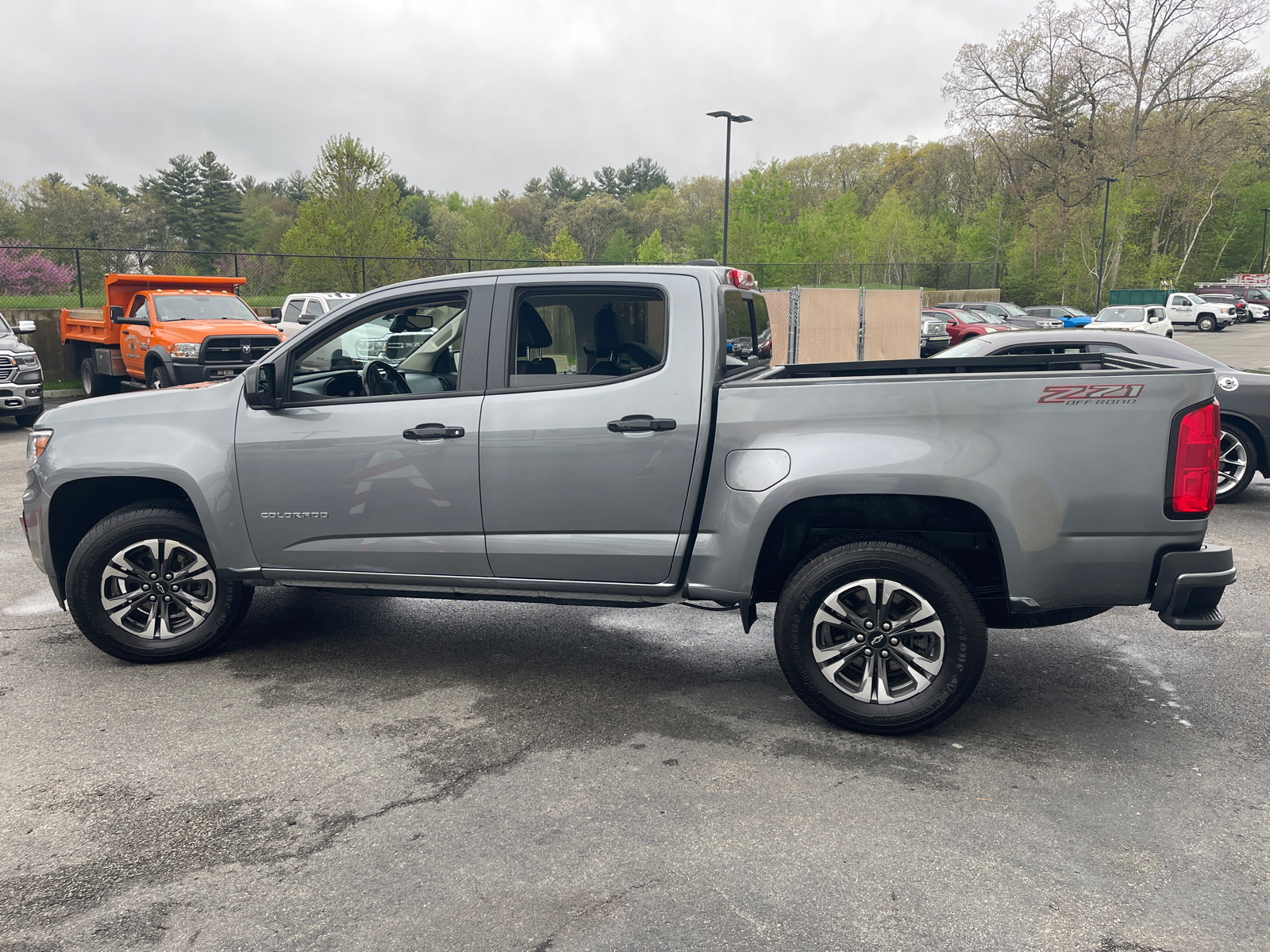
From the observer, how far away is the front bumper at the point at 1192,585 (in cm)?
372

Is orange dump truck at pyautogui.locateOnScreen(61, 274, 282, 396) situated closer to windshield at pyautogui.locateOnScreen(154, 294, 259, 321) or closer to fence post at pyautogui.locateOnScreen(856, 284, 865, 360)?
windshield at pyautogui.locateOnScreen(154, 294, 259, 321)

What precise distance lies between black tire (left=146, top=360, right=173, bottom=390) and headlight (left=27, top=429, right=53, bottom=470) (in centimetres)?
1067

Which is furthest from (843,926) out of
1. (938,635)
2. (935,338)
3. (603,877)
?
(935,338)

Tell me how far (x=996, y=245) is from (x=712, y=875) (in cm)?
7114

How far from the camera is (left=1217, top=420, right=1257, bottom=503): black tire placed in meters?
8.73

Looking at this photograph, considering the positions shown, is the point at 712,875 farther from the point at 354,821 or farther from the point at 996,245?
the point at 996,245

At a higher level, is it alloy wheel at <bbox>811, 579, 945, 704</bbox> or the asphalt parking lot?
alloy wheel at <bbox>811, 579, 945, 704</bbox>

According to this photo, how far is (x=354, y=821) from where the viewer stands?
11.1ft

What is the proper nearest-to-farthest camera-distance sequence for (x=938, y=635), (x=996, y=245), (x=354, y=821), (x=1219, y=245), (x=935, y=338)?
1. (x=354, y=821)
2. (x=938, y=635)
3. (x=935, y=338)
4. (x=996, y=245)
5. (x=1219, y=245)

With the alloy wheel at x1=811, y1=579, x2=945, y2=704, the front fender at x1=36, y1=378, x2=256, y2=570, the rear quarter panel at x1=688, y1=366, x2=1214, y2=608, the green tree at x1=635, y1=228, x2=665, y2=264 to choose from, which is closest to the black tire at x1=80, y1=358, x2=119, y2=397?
the front fender at x1=36, y1=378, x2=256, y2=570

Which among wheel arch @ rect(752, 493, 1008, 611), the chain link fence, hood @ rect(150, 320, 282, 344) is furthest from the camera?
the chain link fence

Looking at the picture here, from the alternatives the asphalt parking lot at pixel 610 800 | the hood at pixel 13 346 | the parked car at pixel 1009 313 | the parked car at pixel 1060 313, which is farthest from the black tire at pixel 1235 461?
the parked car at pixel 1060 313

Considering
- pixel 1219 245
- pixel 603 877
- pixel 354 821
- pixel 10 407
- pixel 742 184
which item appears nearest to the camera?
pixel 603 877

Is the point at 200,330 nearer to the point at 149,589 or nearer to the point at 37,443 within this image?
the point at 37,443
